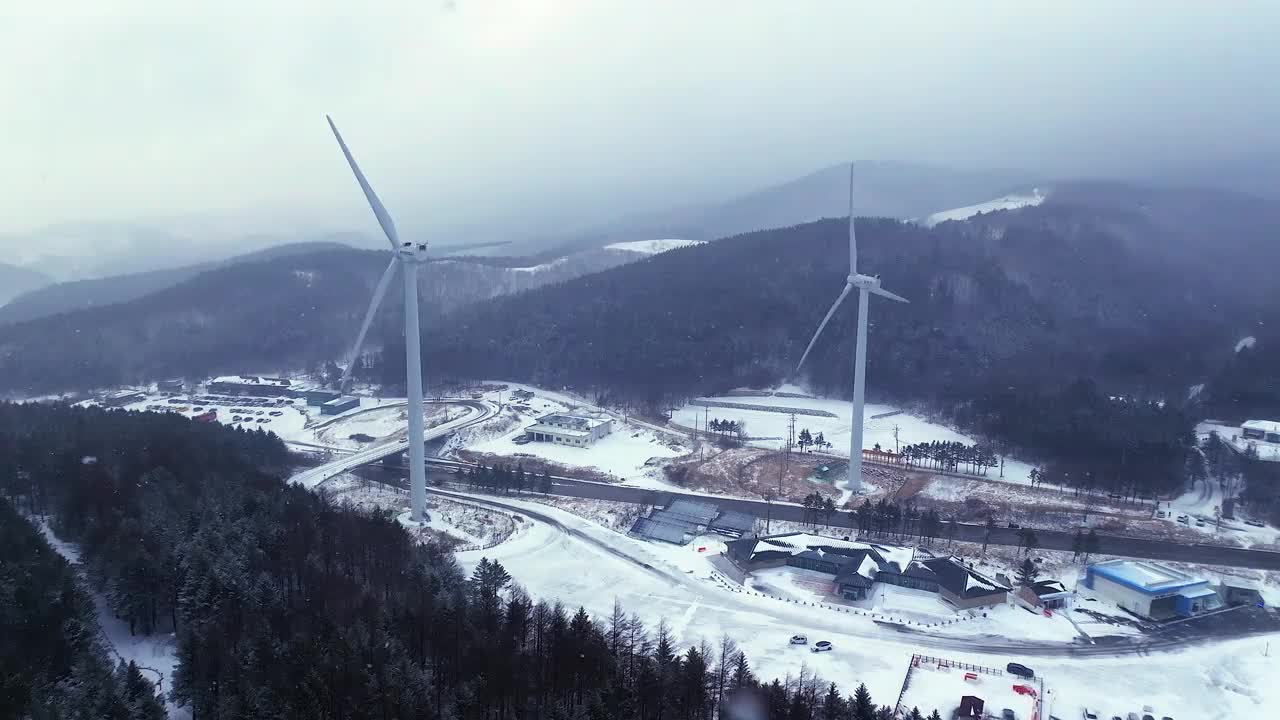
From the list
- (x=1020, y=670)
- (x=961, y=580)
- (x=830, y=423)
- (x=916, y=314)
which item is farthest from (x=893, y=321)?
(x=1020, y=670)

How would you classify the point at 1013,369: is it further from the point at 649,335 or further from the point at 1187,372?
the point at 649,335

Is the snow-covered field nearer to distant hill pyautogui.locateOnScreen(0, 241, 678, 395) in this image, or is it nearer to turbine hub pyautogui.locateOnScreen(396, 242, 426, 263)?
turbine hub pyautogui.locateOnScreen(396, 242, 426, 263)

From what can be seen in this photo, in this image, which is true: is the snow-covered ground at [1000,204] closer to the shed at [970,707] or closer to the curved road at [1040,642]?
the curved road at [1040,642]

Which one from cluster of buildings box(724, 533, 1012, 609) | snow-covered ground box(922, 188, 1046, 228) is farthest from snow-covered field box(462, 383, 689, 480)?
snow-covered ground box(922, 188, 1046, 228)

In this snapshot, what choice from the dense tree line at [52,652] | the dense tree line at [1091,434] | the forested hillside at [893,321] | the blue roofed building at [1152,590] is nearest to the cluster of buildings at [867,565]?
the blue roofed building at [1152,590]

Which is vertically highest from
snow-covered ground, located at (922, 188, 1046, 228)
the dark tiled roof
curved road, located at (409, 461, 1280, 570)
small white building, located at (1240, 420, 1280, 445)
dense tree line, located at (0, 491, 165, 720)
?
snow-covered ground, located at (922, 188, 1046, 228)

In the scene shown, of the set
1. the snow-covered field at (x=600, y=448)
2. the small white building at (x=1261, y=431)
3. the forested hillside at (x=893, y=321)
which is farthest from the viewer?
the forested hillside at (x=893, y=321)
